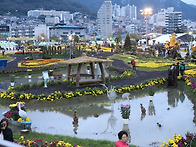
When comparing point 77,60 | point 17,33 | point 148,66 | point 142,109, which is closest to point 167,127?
point 142,109

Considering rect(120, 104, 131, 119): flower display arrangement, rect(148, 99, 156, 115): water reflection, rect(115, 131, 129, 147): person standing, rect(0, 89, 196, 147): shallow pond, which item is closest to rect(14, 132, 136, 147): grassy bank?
rect(0, 89, 196, 147): shallow pond

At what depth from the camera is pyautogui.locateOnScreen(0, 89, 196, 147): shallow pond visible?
1191 centimetres

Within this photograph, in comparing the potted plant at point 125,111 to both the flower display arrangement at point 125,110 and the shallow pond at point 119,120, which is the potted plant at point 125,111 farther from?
the shallow pond at point 119,120

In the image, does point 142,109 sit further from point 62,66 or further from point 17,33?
point 17,33

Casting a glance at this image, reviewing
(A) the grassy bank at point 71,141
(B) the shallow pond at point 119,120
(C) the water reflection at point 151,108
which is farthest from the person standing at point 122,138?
(C) the water reflection at point 151,108

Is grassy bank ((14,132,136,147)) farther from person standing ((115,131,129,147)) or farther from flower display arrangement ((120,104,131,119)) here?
person standing ((115,131,129,147))

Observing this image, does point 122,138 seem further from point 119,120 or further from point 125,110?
point 119,120

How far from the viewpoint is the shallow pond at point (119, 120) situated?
11.9 m

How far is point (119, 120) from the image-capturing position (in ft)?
46.0

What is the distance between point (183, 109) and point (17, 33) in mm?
150692

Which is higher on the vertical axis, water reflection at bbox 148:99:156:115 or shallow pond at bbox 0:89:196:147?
water reflection at bbox 148:99:156:115

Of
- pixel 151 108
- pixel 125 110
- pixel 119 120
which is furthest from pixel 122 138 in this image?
pixel 151 108

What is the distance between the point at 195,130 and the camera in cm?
1231

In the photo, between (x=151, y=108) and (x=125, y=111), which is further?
(x=151, y=108)
